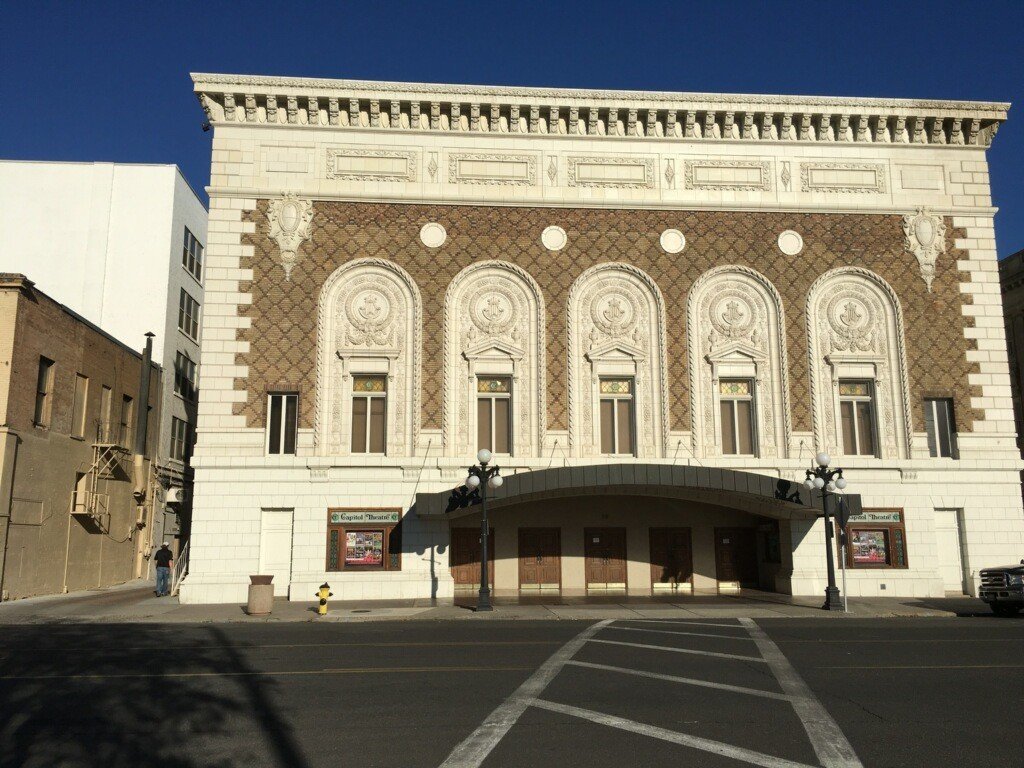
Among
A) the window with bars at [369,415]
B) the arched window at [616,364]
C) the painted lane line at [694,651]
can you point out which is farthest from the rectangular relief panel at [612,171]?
the painted lane line at [694,651]

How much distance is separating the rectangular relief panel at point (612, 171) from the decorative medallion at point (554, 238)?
1.82 meters

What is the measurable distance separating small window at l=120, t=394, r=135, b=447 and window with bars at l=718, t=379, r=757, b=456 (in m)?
24.0

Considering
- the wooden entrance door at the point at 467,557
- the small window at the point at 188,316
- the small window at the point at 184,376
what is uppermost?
the small window at the point at 188,316

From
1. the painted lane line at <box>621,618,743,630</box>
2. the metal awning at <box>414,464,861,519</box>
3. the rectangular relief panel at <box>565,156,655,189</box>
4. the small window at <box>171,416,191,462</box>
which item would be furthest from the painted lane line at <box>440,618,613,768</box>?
the small window at <box>171,416,191,462</box>

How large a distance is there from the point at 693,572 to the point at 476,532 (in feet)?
24.6

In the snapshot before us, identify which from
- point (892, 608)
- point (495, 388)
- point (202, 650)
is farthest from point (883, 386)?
point (202, 650)

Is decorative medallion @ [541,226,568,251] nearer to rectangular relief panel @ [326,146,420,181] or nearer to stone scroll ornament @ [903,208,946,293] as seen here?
rectangular relief panel @ [326,146,420,181]

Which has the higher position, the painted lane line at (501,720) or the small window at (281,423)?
the small window at (281,423)

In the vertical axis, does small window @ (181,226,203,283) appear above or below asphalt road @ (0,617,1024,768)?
above

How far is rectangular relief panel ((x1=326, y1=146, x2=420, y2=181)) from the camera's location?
92.6 ft

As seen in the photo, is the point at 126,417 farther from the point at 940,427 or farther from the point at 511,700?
the point at 940,427

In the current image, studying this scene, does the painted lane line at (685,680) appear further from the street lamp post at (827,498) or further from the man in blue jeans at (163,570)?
the man in blue jeans at (163,570)

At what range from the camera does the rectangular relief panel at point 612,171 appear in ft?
94.7

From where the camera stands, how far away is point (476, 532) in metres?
27.7
